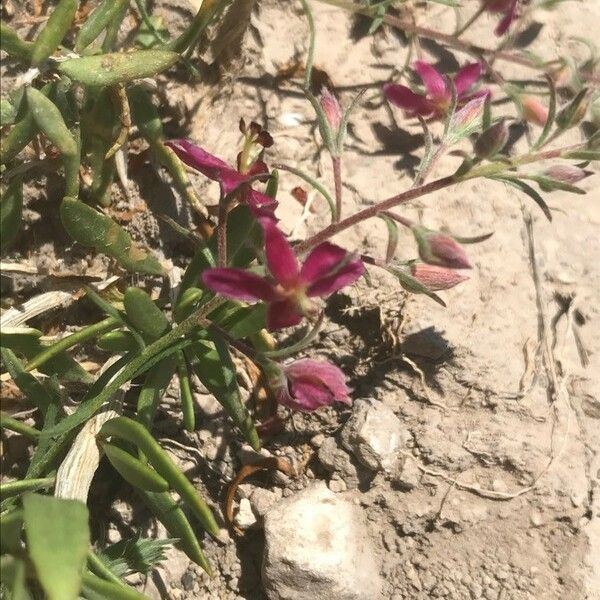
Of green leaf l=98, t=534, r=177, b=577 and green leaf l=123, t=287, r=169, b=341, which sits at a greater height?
green leaf l=123, t=287, r=169, b=341

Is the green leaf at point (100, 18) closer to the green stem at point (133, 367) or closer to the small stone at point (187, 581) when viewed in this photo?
the green stem at point (133, 367)

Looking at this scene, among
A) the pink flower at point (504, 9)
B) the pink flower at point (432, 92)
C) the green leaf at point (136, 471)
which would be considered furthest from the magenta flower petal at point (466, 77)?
the green leaf at point (136, 471)

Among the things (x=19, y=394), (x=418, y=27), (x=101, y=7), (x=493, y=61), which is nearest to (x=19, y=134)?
(x=101, y=7)

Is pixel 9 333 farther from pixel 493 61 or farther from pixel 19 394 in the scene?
pixel 493 61

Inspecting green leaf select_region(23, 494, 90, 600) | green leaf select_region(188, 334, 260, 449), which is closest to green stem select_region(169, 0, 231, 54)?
green leaf select_region(188, 334, 260, 449)

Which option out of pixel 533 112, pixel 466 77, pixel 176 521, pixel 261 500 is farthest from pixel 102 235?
pixel 533 112

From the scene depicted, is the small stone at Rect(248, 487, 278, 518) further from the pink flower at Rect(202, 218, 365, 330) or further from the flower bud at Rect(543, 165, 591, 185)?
the flower bud at Rect(543, 165, 591, 185)
